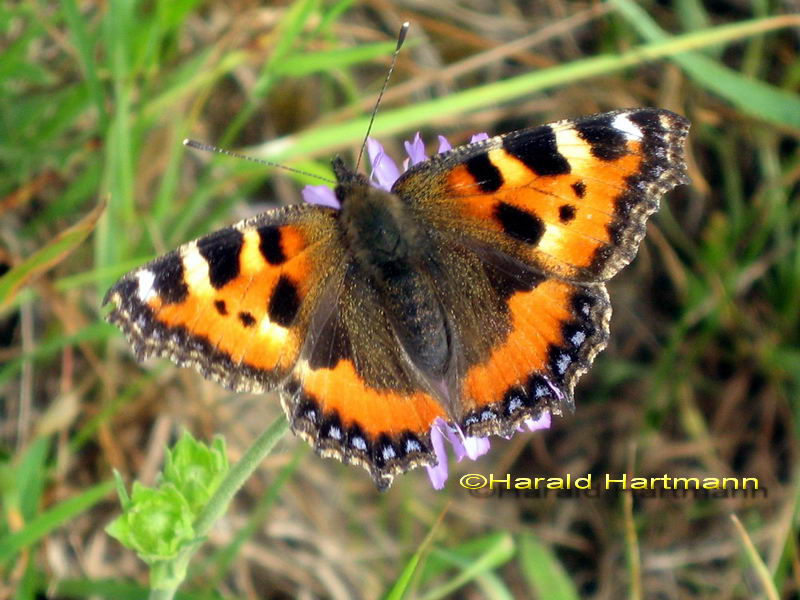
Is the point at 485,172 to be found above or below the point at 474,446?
above

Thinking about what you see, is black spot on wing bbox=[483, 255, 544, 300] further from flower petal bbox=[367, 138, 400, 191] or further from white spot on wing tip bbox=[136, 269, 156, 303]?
white spot on wing tip bbox=[136, 269, 156, 303]

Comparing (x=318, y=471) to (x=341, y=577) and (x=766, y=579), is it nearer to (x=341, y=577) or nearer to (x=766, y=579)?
(x=341, y=577)

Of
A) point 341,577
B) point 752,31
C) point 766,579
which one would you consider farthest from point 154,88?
point 766,579

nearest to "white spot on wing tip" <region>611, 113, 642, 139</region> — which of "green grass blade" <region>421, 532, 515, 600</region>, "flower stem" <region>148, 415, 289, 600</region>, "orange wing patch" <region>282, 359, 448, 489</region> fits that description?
"orange wing patch" <region>282, 359, 448, 489</region>

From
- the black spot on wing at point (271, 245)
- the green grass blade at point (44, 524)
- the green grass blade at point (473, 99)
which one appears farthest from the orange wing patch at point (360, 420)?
the green grass blade at point (473, 99)

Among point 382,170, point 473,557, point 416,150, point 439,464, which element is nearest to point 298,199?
point 382,170

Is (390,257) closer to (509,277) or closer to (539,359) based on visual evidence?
(509,277)

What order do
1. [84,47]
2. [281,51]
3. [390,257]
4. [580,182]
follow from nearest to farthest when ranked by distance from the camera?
[580,182], [390,257], [84,47], [281,51]

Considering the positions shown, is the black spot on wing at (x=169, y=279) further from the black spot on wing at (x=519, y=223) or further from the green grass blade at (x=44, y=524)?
the black spot on wing at (x=519, y=223)
